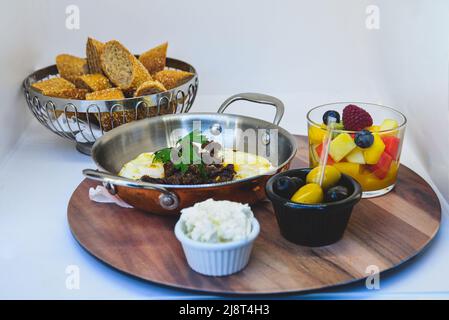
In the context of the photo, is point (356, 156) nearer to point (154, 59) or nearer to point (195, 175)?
point (195, 175)

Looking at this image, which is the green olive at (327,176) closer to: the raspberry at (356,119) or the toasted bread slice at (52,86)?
the raspberry at (356,119)

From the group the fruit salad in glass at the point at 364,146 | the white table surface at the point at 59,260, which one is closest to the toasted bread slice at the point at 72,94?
the white table surface at the point at 59,260

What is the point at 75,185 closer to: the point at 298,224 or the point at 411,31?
the point at 298,224

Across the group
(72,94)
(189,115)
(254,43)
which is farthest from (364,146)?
(254,43)

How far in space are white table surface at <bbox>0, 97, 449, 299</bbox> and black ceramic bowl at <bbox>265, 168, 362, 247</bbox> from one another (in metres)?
0.08

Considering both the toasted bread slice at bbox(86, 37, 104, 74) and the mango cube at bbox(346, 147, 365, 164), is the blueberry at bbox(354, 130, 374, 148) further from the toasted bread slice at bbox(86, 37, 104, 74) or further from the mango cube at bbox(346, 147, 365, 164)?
the toasted bread slice at bbox(86, 37, 104, 74)

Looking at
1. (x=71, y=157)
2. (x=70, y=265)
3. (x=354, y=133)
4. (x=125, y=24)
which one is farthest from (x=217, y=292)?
(x=125, y=24)

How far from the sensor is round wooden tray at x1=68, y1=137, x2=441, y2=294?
2.63 ft

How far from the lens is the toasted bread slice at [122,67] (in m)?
1.25

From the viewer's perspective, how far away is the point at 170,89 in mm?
1223

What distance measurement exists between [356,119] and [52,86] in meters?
0.57

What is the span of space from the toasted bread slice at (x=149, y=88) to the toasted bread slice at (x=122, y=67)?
0.13 feet

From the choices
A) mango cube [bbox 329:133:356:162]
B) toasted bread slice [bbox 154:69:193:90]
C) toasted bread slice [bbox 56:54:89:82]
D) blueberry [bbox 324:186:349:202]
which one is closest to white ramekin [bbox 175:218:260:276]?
blueberry [bbox 324:186:349:202]
